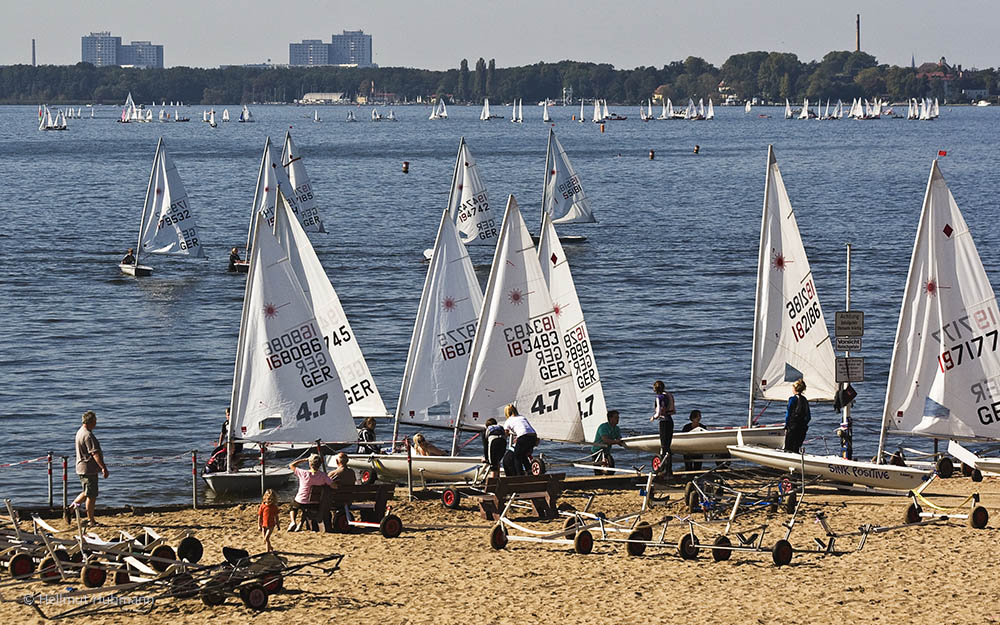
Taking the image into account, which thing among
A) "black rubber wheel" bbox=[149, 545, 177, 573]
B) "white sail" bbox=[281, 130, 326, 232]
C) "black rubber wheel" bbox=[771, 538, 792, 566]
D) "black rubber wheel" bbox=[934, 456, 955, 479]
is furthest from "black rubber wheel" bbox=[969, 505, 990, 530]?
"white sail" bbox=[281, 130, 326, 232]

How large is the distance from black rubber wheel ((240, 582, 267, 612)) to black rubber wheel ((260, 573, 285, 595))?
0.14 meters

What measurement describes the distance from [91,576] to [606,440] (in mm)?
10640

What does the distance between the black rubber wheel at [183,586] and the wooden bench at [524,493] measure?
5.50m

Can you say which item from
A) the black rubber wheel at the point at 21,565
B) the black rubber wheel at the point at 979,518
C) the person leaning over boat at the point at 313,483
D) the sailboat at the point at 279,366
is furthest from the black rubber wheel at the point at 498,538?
the black rubber wheel at the point at 979,518

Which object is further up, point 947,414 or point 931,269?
point 931,269

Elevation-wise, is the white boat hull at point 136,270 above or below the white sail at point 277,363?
below

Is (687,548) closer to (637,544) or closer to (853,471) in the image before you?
(637,544)

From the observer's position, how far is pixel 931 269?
76.9 feet

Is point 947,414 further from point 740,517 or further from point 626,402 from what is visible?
point 626,402

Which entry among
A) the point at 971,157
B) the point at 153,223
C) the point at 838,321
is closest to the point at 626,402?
the point at 838,321

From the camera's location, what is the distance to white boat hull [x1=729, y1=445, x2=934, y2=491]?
2300cm

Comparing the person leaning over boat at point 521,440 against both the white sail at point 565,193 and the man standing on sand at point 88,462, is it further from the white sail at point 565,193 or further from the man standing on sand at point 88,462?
the white sail at point 565,193

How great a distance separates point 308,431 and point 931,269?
1047 cm

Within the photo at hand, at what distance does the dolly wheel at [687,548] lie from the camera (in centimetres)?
1912
